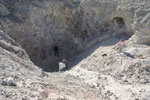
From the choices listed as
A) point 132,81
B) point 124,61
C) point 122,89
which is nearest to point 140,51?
point 124,61

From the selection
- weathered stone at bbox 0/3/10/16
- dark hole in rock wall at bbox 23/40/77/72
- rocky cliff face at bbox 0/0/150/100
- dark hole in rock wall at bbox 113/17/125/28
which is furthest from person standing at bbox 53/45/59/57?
dark hole in rock wall at bbox 113/17/125/28

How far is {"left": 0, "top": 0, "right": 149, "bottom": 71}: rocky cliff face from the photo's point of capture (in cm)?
2044

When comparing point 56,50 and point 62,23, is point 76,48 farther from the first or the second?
point 62,23

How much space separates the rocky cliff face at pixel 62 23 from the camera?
2044cm

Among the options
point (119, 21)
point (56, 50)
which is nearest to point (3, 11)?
point (56, 50)

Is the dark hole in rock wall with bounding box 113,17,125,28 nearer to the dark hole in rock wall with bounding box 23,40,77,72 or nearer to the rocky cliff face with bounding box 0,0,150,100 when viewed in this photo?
the rocky cliff face with bounding box 0,0,150,100

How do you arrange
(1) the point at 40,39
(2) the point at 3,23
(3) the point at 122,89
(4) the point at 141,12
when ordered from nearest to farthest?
1. (3) the point at 122,89
2. (4) the point at 141,12
3. (2) the point at 3,23
4. (1) the point at 40,39

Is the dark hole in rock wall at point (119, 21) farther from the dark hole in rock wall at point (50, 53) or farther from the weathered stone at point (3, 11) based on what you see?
the weathered stone at point (3, 11)

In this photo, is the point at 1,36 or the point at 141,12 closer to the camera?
the point at 1,36

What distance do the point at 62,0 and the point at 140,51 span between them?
8.44 metres

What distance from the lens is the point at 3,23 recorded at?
2025 cm

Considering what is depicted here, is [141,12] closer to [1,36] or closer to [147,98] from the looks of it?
[147,98]

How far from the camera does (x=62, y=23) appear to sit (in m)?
23.0

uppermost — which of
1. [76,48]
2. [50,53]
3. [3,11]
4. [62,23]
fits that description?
[3,11]
